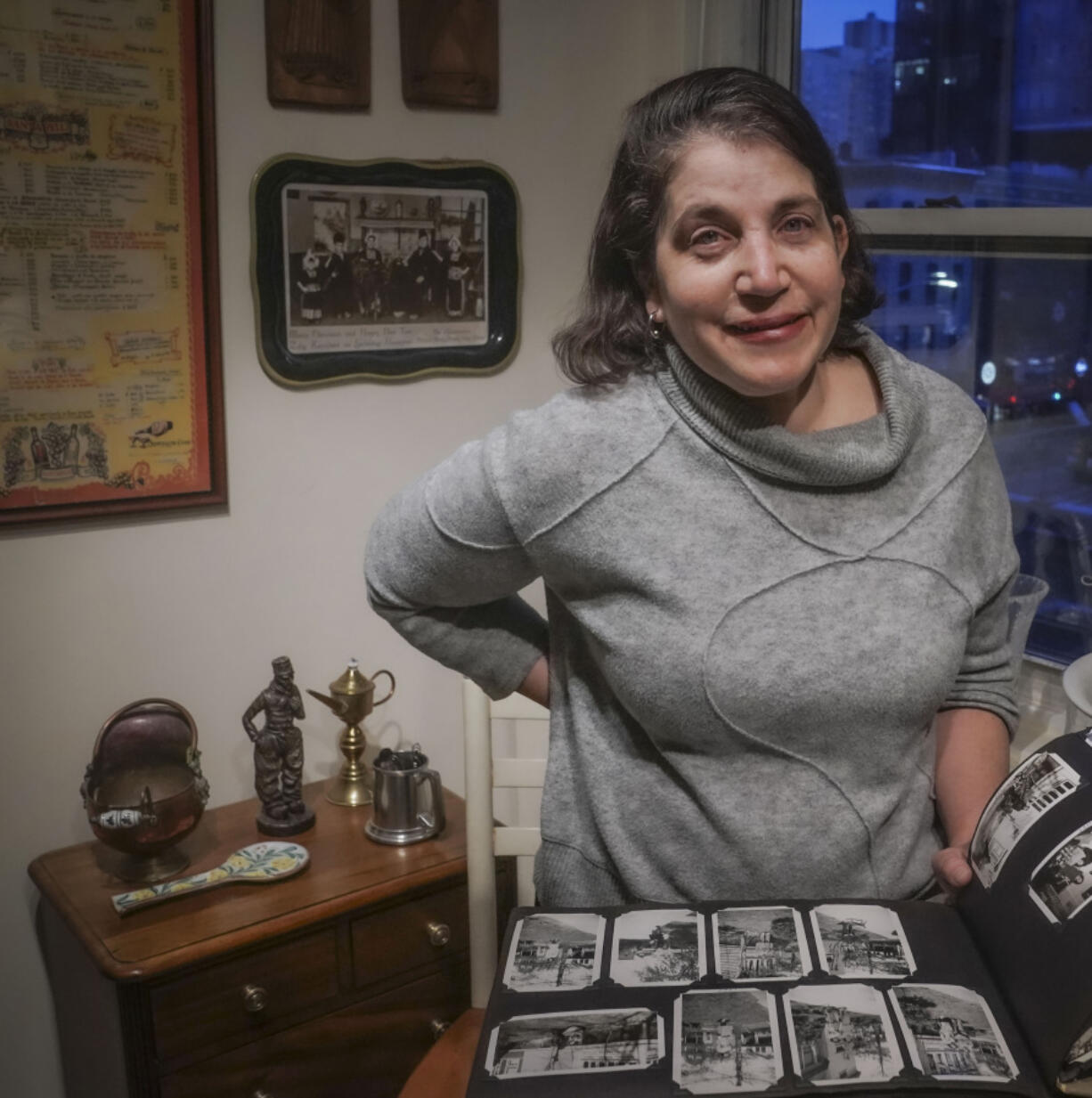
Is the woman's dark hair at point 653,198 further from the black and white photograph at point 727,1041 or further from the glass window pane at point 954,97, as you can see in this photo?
the glass window pane at point 954,97

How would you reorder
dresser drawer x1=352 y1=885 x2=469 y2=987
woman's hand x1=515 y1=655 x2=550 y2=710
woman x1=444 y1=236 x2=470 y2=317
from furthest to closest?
woman x1=444 y1=236 x2=470 y2=317
dresser drawer x1=352 y1=885 x2=469 y2=987
woman's hand x1=515 y1=655 x2=550 y2=710

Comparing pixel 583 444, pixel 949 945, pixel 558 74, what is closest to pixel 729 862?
pixel 949 945

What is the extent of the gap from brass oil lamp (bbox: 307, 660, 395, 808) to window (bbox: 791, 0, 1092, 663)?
1.06 meters

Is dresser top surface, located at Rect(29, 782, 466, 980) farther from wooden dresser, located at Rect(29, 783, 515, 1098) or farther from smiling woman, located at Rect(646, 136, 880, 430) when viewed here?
smiling woman, located at Rect(646, 136, 880, 430)

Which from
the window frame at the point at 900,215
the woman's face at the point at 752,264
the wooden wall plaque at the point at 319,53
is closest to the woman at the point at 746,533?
the woman's face at the point at 752,264

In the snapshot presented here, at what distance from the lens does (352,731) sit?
7.07ft

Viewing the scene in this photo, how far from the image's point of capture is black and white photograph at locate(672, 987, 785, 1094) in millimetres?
718

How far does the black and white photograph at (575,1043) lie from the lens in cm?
74

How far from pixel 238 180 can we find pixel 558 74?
2.14 ft

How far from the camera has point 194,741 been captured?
1.91 m

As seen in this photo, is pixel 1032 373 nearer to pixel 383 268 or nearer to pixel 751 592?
pixel 383 268

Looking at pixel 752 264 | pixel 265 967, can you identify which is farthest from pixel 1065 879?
pixel 265 967

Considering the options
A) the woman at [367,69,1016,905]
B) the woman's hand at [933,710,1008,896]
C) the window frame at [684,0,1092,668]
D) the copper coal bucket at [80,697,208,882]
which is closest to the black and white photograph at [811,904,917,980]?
the woman at [367,69,1016,905]

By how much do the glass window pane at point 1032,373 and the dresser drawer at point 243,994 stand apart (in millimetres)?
1195
